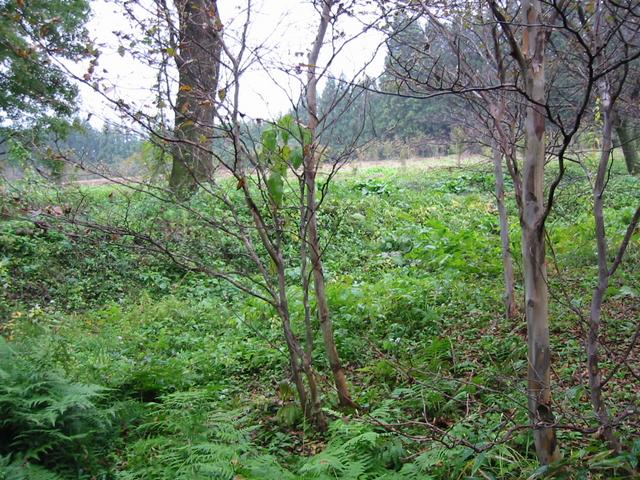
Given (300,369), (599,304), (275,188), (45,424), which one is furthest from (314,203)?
(45,424)

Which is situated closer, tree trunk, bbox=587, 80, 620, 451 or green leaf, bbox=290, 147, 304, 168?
tree trunk, bbox=587, 80, 620, 451

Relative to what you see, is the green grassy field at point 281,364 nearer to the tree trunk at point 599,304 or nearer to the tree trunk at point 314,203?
the tree trunk at point 599,304

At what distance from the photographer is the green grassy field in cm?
296

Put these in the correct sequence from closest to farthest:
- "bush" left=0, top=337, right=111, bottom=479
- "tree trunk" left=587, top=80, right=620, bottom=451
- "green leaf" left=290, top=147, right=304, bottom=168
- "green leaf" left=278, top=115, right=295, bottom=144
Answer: "tree trunk" left=587, top=80, right=620, bottom=451
"bush" left=0, top=337, right=111, bottom=479
"green leaf" left=278, top=115, right=295, bottom=144
"green leaf" left=290, top=147, right=304, bottom=168

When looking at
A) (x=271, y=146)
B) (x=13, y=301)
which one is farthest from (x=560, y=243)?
(x=13, y=301)

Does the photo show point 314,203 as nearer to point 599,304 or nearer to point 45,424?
point 599,304

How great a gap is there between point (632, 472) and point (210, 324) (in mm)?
5141

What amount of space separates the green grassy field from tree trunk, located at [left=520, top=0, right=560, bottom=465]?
12 cm

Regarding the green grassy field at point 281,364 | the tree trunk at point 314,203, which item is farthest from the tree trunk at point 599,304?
the tree trunk at point 314,203

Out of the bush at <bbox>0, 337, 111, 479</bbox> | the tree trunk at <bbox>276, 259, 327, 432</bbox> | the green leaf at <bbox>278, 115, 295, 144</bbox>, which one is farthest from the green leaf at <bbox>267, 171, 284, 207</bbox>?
the bush at <bbox>0, 337, 111, 479</bbox>

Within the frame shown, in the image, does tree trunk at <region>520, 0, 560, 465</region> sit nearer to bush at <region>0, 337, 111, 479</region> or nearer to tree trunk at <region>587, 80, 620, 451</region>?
tree trunk at <region>587, 80, 620, 451</region>

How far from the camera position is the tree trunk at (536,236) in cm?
220

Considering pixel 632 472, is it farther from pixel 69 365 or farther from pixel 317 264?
pixel 69 365

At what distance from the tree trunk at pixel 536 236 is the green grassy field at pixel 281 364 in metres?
0.12
